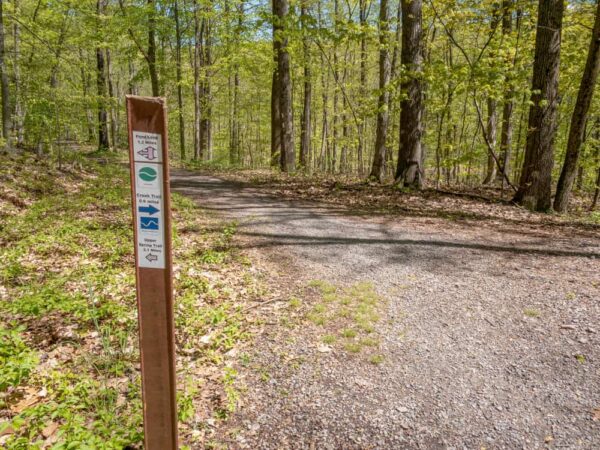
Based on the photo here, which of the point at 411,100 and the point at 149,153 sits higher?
the point at 411,100

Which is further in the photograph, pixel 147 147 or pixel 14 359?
pixel 14 359

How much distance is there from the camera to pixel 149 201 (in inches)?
75.9

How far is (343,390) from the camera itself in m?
3.22

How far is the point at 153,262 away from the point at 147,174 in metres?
0.48

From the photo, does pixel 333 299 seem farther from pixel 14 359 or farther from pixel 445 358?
pixel 14 359

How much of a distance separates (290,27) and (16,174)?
8396 mm

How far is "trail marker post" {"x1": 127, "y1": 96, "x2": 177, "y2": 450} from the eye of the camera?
6.07 ft

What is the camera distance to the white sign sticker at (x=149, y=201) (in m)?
1.87

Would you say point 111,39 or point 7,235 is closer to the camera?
point 7,235

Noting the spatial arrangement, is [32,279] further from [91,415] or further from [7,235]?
[91,415]

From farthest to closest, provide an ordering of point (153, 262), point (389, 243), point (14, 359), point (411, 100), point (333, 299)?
point (411, 100), point (389, 243), point (333, 299), point (14, 359), point (153, 262)

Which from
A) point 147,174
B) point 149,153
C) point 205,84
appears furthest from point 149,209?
point 205,84

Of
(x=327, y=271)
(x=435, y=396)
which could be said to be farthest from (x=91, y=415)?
(x=327, y=271)

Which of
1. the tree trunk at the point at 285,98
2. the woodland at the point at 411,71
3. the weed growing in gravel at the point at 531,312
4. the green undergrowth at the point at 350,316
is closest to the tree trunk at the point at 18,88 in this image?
the woodland at the point at 411,71
